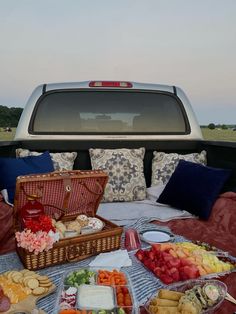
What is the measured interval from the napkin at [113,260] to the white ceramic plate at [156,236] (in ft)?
0.78

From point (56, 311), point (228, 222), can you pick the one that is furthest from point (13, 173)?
point (56, 311)

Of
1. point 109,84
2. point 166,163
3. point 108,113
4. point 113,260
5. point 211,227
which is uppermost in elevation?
point 109,84

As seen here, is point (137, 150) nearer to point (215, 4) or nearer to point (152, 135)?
point (152, 135)

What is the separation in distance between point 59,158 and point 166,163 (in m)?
1.19

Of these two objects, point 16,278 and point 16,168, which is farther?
point 16,168

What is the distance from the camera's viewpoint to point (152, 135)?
4.34m

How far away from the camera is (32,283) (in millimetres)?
1577

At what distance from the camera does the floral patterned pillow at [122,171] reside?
383cm

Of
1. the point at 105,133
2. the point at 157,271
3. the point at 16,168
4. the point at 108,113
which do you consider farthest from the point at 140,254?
the point at 108,113

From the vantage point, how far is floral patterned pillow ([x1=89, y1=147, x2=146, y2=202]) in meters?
3.83

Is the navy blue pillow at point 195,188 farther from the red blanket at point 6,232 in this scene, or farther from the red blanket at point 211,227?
the red blanket at point 6,232

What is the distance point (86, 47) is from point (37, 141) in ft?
12.6

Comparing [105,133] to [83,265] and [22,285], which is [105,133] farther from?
A: [22,285]

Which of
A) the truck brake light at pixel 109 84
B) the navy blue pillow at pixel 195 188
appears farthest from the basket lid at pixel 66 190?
the truck brake light at pixel 109 84
